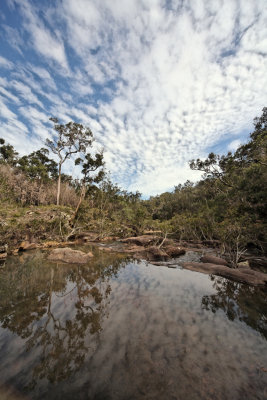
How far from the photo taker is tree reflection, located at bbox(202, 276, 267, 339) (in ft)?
16.3

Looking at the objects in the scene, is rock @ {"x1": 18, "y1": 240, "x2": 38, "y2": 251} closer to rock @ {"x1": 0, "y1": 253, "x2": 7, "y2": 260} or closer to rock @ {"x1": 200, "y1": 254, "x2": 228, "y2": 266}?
rock @ {"x1": 0, "y1": 253, "x2": 7, "y2": 260}

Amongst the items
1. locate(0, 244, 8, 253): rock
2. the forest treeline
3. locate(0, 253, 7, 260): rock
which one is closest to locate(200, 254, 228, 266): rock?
the forest treeline

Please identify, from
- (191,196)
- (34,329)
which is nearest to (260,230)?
(34,329)

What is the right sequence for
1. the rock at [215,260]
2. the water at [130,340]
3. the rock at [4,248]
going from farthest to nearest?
the rock at [4,248] → the rock at [215,260] → the water at [130,340]

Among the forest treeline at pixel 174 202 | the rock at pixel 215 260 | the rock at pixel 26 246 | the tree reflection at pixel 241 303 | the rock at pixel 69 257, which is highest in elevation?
the forest treeline at pixel 174 202

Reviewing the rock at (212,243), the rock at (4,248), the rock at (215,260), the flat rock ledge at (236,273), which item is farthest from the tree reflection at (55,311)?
the rock at (212,243)

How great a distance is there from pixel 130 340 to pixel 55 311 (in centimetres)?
255

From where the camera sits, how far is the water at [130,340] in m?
2.74

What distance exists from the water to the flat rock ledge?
0.93 meters

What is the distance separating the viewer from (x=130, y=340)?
3.84m

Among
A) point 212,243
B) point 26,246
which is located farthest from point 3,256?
point 212,243

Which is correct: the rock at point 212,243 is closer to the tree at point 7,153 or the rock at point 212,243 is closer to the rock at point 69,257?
the rock at point 69,257

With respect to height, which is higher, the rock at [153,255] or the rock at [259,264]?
the rock at [153,255]

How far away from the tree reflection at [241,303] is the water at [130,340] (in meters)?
0.04
